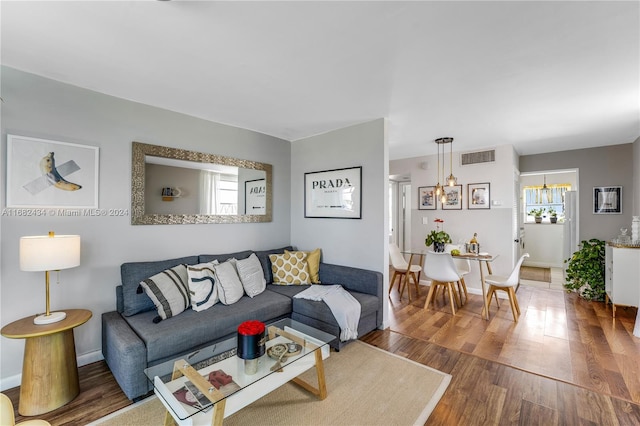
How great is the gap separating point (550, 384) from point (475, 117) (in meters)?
2.63

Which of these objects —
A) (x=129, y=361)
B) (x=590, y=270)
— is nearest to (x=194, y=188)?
(x=129, y=361)

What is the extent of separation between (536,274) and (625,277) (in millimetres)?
2534

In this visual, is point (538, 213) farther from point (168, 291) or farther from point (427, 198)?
point (168, 291)

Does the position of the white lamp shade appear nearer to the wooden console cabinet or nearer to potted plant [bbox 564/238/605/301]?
the wooden console cabinet

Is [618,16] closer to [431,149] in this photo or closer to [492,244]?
[431,149]

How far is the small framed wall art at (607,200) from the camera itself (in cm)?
432

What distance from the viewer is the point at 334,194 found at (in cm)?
371

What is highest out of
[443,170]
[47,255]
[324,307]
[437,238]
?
[443,170]

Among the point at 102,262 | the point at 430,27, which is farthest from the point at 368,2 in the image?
the point at 102,262

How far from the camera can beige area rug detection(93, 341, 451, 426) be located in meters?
1.79

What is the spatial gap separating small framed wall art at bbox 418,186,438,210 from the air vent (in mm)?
681

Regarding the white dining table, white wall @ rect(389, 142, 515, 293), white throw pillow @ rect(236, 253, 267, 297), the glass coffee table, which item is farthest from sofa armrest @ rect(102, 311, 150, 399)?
white wall @ rect(389, 142, 515, 293)

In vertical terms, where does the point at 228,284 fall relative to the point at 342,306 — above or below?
above

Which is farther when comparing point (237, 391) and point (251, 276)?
point (251, 276)
